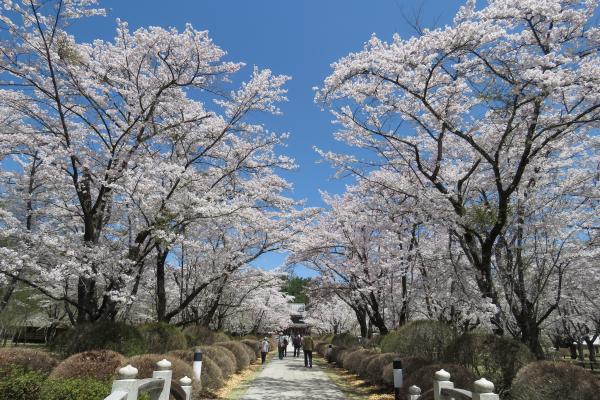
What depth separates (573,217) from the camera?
11820mm

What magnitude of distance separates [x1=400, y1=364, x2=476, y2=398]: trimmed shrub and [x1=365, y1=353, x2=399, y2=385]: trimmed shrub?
8.29 ft

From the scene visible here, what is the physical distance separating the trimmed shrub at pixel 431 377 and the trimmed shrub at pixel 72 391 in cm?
602

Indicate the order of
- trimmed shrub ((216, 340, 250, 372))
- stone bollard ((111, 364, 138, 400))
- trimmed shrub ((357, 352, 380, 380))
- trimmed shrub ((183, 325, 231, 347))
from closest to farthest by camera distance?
stone bollard ((111, 364, 138, 400)), trimmed shrub ((357, 352, 380, 380)), trimmed shrub ((183, 325, 231, 347)), trimmed shrub ((216, 340, 250, 372))

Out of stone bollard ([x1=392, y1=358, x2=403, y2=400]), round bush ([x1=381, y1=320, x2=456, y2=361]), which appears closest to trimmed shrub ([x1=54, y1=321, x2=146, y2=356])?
stone bollard ([x1=392, y1=358, x2=403, y2=400])

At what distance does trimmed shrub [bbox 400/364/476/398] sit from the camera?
771 cm

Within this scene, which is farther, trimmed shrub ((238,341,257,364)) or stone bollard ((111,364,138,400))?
trimmed shrub ((238,341,257,364))

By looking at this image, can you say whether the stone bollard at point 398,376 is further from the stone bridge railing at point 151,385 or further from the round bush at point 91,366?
the round bush at point 91,366

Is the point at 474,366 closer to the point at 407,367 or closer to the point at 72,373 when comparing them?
the point at 407,367

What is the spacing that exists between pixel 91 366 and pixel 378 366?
866 centimetres

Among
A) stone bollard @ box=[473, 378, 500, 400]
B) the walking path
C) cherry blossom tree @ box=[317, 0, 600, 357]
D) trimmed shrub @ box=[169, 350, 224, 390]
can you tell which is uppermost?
cherry blossom tree @ box=[317, 0, 600, 357]

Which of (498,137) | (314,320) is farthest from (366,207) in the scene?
(314,320)

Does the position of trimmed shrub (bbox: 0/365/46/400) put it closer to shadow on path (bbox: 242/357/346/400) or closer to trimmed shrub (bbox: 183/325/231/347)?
shadow on path (bbox: 242/357/346/400)

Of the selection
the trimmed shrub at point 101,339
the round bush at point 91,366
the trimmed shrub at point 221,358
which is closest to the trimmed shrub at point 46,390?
the round bush at point 91,366

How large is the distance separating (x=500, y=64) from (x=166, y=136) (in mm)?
9395
